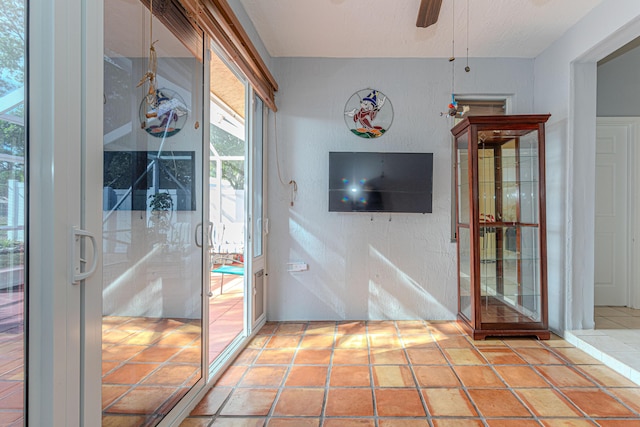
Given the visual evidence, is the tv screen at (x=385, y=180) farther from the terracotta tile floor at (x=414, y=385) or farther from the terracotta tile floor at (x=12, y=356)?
the terracotta tile floor at (x=12, y=356)

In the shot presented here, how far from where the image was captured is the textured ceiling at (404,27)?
8.89 ft

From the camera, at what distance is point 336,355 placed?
2.80 meters

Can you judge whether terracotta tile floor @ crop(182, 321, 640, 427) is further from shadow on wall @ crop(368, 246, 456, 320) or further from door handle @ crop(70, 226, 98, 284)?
door handle @ crop(70, 226, 98, 284)

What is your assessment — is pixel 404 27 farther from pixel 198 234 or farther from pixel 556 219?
pixel 198 234

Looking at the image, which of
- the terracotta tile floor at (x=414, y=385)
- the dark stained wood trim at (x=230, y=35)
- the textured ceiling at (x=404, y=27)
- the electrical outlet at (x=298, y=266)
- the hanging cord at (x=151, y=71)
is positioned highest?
the textured ceiling at (x=404, y=27)

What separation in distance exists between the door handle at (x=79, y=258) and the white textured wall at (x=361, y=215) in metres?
2.46

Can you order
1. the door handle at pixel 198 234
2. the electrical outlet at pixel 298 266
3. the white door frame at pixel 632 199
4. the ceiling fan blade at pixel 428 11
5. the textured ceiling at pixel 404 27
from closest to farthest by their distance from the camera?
the door handle at pixel 198 234 → the ceiling fan blade at pixel 428 11 → the textured ceiling at pixel 404 27 → the electrical outlet at pixel 298 266 → the white door frame at pixel 632 199

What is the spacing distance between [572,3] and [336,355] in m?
3.24

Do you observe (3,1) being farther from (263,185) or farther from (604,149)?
(604,149)

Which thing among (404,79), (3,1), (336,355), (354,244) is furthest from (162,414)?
(404,79)

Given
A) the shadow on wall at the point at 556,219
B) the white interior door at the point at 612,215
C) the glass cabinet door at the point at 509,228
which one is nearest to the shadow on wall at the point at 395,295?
the glass cabinet door at the point at 509,228

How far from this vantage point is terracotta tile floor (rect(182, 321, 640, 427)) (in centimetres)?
196

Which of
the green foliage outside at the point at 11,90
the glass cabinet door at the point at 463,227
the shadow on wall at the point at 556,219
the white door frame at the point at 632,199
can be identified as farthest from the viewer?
the white door frame at the point at 632,199

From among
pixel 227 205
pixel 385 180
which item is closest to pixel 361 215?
pixel 385 180
